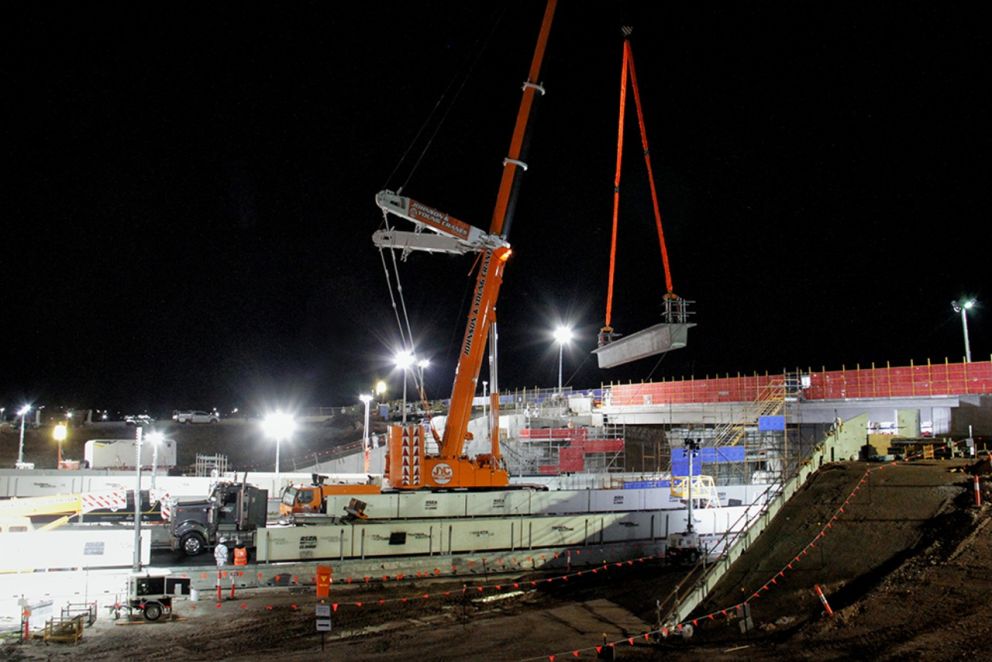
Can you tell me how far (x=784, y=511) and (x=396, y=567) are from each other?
39.4 feet

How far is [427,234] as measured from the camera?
24609 millimetres

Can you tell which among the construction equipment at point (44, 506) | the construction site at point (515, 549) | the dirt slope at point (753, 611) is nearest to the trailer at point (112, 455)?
the construction site at point (515, 549)

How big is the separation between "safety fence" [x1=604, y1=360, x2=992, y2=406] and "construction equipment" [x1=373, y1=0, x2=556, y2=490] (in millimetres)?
22206

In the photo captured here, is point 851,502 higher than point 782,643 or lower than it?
higher

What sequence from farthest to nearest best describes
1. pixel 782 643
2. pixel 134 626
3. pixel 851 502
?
pixel 851 502
pixel 134 626
pixel 782 643

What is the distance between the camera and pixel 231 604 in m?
19.5

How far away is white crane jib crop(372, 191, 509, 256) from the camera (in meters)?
23.2

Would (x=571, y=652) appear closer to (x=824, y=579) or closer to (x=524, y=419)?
(x=824, y=579)

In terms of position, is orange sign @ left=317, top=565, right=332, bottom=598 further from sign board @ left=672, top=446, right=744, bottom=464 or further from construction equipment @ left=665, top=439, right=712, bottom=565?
sign board @ left=672, top=446, right=744, bottom=464

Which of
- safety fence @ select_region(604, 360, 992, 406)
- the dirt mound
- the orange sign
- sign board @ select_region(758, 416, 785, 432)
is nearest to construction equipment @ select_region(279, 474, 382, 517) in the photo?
the orange sign

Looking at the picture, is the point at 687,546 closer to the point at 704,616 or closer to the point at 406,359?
the point at 704,616

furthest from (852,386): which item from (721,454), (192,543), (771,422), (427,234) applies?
(192,543)

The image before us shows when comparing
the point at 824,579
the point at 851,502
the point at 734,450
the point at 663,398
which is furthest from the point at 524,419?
the point at 824,579

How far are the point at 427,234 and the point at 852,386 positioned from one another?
88.9 ft
